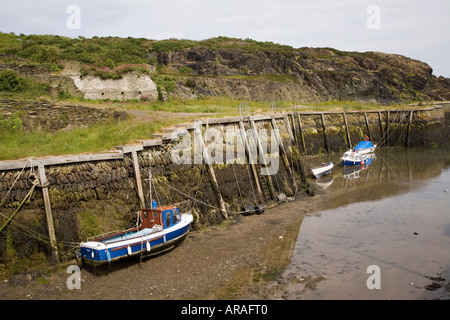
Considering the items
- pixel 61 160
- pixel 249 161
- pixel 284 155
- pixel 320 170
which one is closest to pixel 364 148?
pixel 320 170

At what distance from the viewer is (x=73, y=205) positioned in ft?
51.3

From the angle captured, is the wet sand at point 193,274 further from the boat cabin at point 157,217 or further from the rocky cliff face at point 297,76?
the rocky cliff face at point 297,76

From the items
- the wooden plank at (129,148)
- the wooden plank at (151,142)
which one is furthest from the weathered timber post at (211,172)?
the wooden plank at (129,148)

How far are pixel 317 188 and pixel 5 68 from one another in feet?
91.8

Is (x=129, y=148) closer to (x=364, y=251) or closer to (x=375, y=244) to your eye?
(x=364, y=251)

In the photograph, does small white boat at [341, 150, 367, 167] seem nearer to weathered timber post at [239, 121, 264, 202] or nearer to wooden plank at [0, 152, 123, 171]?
weathered timber post at [239, 121, 264, 202]

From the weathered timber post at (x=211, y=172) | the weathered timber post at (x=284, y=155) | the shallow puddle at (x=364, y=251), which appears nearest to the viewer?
the shallow puddle at (x=364, y=251)

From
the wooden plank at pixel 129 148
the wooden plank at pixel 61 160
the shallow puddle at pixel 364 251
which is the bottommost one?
the shallow puddle at pixel 364 251

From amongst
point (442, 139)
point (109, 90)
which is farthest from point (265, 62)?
point (109, 90)

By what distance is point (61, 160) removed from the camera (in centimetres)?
1546

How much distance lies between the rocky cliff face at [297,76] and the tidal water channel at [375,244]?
31928 millimetres

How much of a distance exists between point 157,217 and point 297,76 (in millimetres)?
65009

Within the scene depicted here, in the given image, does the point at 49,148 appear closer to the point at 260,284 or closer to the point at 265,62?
the point at 260,284

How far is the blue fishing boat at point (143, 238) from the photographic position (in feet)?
46.0
